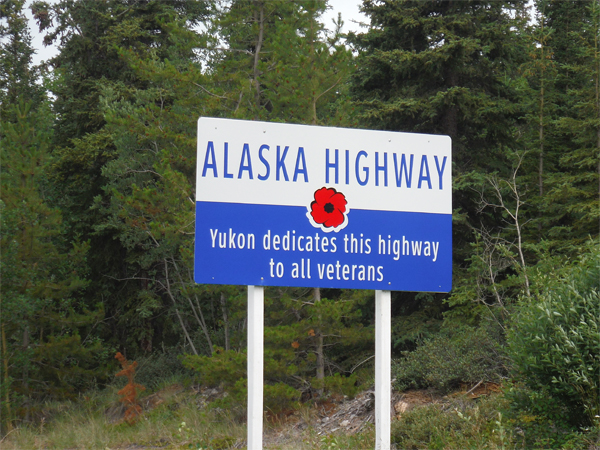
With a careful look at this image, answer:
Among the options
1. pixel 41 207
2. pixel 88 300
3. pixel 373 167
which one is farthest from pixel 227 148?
pixel 88 300

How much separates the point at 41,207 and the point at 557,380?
48.7ft

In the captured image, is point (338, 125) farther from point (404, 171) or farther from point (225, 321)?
point (404, 171)

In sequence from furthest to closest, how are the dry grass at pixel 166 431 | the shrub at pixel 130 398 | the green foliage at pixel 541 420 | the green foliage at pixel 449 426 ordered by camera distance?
1. the shrub at pixel 130 398
2. the dry grass at pixel 166 431
3. the green foliage at pixel 449 426
4. the green foliage at pixel 541 420

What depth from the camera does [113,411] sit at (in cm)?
1748

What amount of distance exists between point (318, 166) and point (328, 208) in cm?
28

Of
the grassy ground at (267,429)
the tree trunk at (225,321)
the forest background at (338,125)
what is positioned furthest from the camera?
the tree trunk at (225,321)

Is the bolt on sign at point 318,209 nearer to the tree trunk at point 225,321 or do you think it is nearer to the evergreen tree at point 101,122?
the tree trunk at point 225,321

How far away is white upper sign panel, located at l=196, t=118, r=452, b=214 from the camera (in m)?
4.03

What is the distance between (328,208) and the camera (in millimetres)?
4098

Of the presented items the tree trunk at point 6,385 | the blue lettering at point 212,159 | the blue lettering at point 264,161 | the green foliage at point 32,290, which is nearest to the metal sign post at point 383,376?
the blue lettering at point 264,161

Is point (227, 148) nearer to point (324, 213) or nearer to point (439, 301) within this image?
point (324, 213)

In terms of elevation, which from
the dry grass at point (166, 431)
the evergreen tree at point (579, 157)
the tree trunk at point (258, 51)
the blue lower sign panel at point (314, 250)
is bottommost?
the dry grass at point (166, 431)

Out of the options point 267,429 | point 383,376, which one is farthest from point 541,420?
point 267,429

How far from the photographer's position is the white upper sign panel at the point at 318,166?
4031 mm
